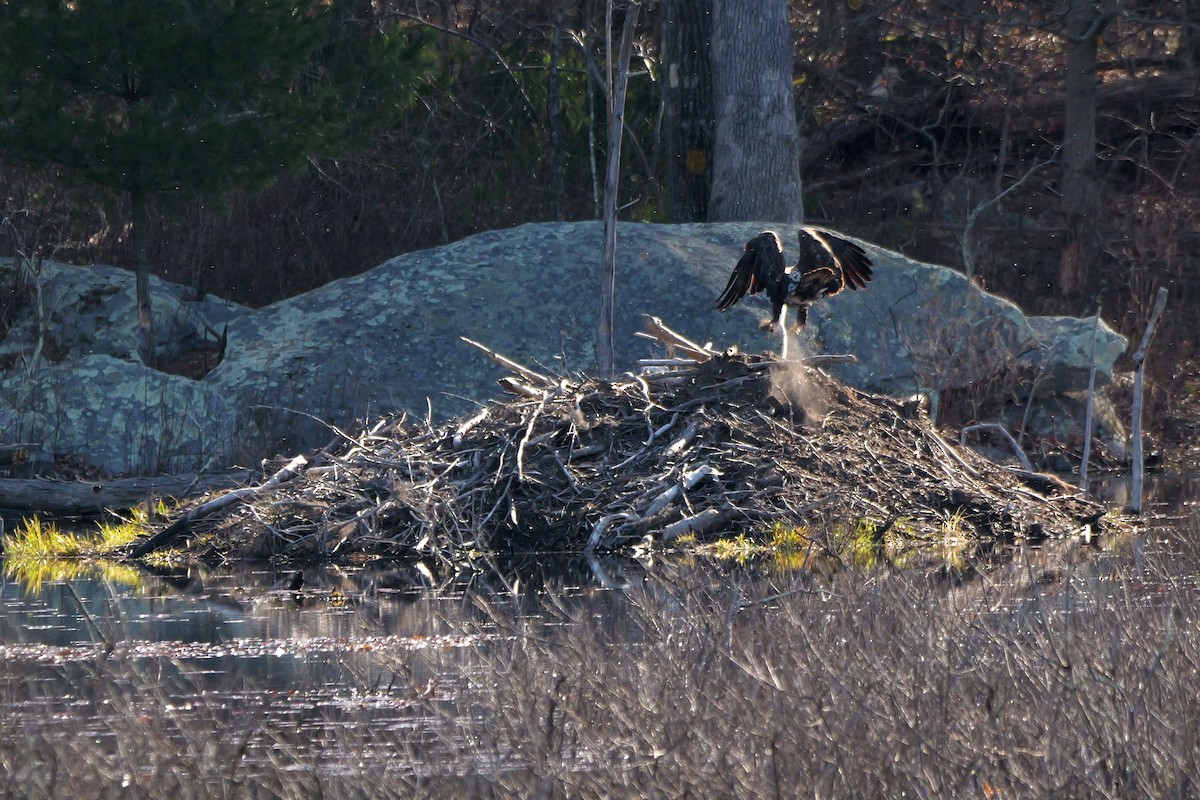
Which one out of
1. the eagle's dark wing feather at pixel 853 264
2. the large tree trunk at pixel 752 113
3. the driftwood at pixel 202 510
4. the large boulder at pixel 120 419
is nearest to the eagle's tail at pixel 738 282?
the eagle's dark wing feather at pixel 853 264

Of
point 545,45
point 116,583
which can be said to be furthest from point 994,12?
point 116,583

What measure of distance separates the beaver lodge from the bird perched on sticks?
0.54 m

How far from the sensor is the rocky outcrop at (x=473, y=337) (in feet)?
40.5

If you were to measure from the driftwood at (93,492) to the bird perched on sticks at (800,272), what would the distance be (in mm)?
3328

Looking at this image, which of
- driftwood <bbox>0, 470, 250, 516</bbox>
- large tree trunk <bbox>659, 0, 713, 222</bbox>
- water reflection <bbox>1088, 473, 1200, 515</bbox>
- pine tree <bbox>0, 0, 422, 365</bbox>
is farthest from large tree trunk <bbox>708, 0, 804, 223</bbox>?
driftwood <bbox>0, 470, 250, 516</bbox>

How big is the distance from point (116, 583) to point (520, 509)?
7.21 feet

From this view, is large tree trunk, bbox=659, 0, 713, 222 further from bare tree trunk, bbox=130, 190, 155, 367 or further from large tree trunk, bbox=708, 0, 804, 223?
bare tree trunk, bbox=130, 190, 155, 367

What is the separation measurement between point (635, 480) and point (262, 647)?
3.28m

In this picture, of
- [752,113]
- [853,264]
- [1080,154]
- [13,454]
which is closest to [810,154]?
[1080,154]

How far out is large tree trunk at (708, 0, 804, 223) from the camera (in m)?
15.2

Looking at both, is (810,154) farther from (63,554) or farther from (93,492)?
(63,554)

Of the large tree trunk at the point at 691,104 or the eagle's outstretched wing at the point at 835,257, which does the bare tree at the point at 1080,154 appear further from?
the eagle's outstretched wing at the point at 835,257

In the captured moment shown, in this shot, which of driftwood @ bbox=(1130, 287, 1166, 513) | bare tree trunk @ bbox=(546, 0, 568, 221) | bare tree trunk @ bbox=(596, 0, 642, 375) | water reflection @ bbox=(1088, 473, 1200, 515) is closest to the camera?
driftwood @ bbox=(1130, 287, 1166, 513)

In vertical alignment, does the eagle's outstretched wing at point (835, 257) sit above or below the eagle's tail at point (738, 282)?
above
